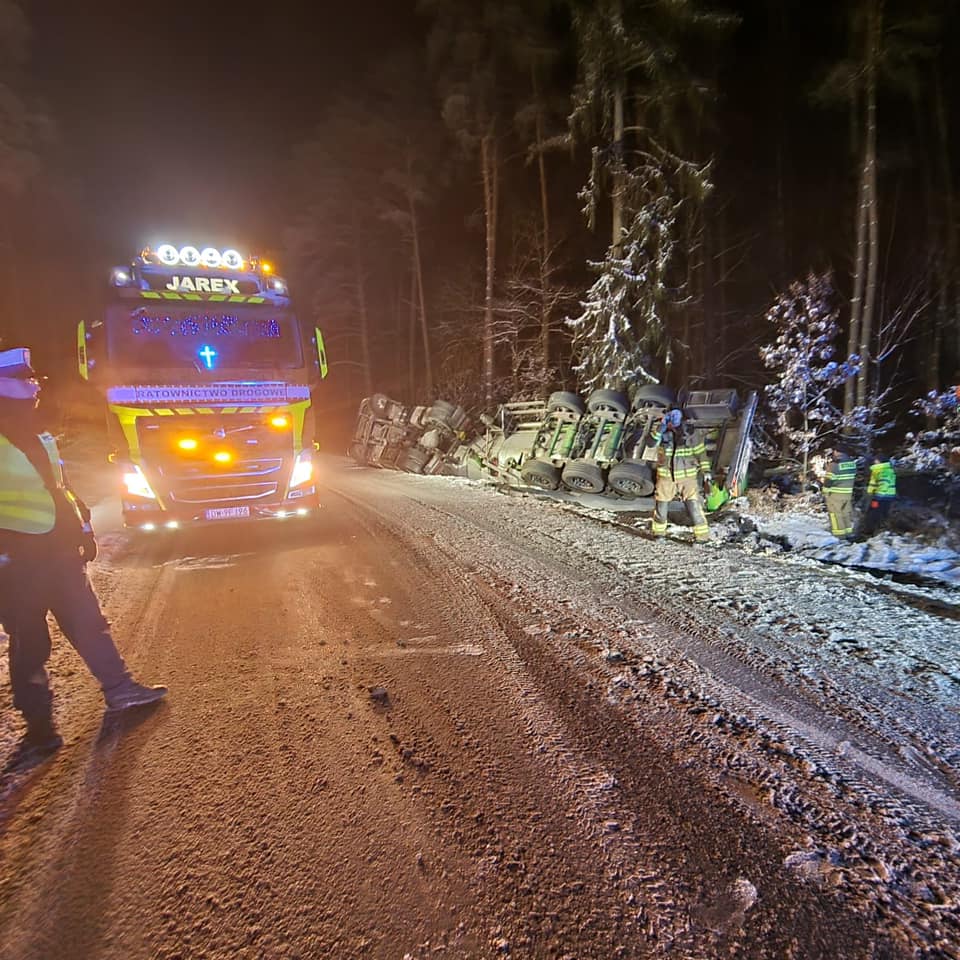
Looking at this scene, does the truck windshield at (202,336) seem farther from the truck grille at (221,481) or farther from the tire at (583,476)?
the tire at (583,476)

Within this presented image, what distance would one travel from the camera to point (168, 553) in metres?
6.25

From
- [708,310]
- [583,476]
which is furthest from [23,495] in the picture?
[708,310]

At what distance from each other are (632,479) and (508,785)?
23.9ft

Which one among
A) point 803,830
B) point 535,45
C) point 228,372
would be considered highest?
point 535,45

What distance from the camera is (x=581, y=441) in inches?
414

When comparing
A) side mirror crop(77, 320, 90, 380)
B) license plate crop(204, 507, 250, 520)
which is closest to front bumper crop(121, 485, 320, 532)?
license plate crop(204, 507, 250, 520)

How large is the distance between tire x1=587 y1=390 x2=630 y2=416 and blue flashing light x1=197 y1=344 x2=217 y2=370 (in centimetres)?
672

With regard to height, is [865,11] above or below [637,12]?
below

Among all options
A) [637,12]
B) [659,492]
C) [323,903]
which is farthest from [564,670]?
[637,12]

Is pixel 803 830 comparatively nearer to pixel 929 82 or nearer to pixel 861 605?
pixel 861 605

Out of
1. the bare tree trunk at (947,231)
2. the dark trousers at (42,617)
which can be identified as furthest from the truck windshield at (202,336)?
the bare tree trunk at (947,231)

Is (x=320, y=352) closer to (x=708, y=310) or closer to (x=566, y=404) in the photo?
(x=566, y=404)

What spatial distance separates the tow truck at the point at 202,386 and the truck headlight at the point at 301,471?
1 centimetres

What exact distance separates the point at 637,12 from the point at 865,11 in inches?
181
